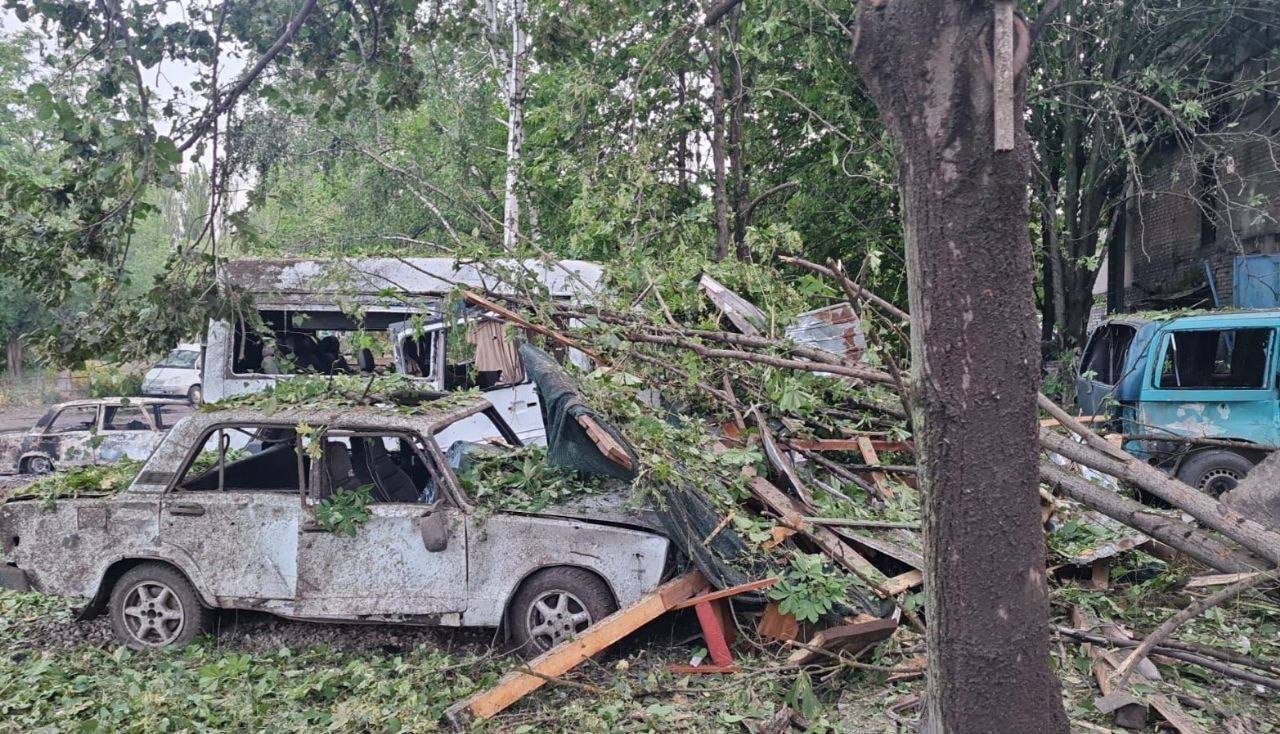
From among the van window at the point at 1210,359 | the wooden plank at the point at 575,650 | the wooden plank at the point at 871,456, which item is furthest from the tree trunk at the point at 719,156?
the wooden plank at the point at 575,650

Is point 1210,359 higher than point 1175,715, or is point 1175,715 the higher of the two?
point 1210,359

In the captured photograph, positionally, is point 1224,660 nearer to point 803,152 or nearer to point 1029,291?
point 1029,291

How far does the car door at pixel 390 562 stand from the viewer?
16.4 feet

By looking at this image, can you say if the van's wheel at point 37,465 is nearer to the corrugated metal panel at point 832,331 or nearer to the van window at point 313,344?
the van window at point 313,344

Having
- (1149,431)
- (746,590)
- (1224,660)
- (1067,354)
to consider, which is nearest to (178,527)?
(746,590)

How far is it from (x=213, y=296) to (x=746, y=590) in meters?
3.33

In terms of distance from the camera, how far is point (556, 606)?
4961 mm

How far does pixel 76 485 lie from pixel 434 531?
8.07 feet

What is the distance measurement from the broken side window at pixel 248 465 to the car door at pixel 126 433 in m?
5.20

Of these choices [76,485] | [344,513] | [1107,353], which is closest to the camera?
[344,513]

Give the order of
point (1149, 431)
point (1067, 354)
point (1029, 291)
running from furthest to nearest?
point (1067, 354) < point (1149, 431) < point (1029, 291)

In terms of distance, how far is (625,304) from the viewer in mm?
5727

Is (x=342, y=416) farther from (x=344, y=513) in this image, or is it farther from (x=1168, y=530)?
(x=1168, y=530)

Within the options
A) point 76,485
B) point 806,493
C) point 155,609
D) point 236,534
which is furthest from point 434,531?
point 76,485
